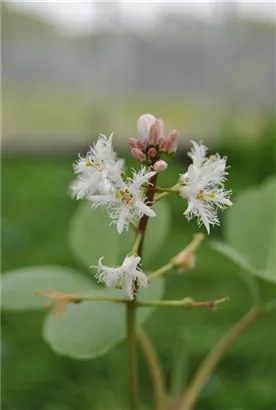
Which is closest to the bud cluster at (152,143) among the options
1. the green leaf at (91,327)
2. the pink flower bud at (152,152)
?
the pink flower bud at (152,152)

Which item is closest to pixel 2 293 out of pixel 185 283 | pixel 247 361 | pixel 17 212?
pixel 247 361

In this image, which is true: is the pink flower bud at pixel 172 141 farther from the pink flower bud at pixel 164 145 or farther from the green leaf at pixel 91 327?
the green leaf at pixel 91 327

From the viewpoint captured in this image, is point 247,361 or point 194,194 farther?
point 247,361

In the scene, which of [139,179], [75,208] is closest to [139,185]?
[139,179]

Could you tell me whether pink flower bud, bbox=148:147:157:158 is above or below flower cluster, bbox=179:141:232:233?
above

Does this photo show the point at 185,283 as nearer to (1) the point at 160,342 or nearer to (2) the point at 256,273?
(1) the point at 160,342

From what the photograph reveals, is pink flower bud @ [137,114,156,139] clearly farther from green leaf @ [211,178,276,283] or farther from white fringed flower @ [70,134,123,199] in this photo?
green leaf @ [211,178,276,283]

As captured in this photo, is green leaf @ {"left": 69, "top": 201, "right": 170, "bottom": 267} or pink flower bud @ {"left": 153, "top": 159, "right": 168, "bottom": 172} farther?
green leaf @ {"left": 69, "top": 201, "right": 170, "bottom": 267}

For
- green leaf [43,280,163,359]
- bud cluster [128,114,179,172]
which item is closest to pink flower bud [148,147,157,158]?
bud cluster [128,114,179,172]
